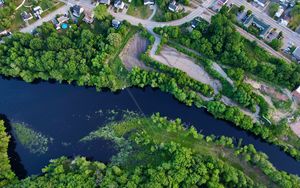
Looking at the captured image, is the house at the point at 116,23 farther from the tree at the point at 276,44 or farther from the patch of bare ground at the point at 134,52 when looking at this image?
the tree at the point at 276,44

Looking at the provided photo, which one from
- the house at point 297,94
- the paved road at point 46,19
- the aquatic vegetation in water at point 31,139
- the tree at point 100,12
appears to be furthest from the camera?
the paved road at point 46,19

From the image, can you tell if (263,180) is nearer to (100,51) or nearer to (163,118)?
(163,118)

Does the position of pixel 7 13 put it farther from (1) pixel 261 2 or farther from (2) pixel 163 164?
(1) pixel 261 2

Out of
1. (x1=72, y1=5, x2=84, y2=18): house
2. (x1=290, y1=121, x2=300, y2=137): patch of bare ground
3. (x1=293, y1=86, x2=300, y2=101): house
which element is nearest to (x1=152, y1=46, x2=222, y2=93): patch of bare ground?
(x1=293, y1=86, x2=300, y2=101): house

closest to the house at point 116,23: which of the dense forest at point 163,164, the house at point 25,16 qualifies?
the house at point 25,16

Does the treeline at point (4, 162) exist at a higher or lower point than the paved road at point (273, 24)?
lower
